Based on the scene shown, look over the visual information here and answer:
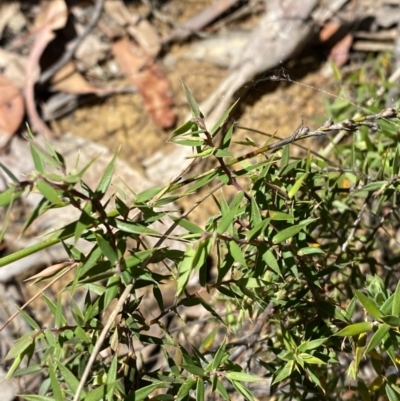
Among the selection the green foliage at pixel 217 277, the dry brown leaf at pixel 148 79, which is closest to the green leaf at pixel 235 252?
the green foliage at pixel 217 277

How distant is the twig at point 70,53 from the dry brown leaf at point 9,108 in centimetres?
16

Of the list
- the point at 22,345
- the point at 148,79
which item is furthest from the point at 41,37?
the point at 22,345

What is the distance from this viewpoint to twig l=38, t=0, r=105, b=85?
346cm

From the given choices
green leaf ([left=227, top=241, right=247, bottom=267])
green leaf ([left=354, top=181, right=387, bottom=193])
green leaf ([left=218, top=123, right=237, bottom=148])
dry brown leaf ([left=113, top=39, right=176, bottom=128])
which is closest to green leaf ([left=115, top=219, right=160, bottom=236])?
green leaf ([left=227, top=241, right=247, bottom=267])

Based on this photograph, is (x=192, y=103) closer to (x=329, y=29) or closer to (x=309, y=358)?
(x=309, y=358)

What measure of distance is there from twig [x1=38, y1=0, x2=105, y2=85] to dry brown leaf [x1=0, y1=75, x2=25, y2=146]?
0.16 m

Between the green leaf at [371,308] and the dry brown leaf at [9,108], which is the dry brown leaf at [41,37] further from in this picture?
the green leaf at [371,308]

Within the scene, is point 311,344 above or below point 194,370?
below

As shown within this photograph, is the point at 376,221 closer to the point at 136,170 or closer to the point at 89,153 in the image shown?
the point at 136,170

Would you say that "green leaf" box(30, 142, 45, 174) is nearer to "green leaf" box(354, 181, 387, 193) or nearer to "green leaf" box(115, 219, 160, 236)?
"green leaf" box(115, 219, 160, 236)

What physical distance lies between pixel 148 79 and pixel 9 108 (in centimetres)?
75

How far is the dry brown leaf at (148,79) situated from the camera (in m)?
3.26

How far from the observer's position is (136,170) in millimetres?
3051

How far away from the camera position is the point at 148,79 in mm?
3391
